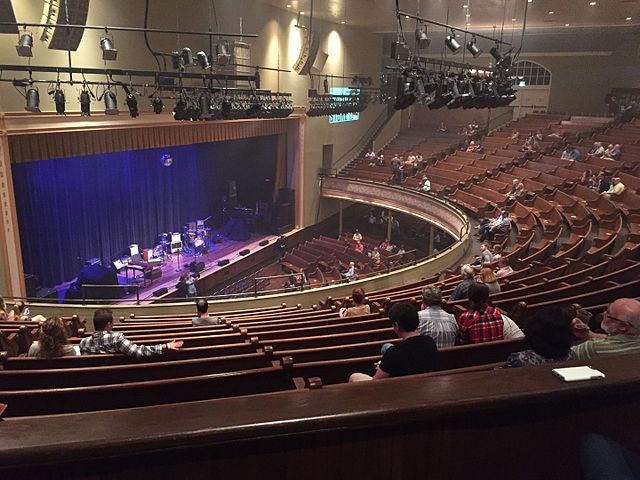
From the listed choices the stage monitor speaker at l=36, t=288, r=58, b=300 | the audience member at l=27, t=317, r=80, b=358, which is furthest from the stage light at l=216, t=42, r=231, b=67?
the audience member at l=27, t=317, r=80, b=358

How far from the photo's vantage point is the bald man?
2.55 m

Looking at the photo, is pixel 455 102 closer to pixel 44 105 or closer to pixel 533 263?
pixel 533 263

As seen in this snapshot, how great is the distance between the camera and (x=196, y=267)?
13.9 metres

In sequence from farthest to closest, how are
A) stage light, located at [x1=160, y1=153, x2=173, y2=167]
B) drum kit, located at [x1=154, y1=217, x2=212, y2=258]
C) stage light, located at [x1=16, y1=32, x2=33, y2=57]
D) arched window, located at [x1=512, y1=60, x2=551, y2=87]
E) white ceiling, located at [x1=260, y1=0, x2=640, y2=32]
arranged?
arched window, located at [x1=512, y1=60, x2=551, y2=87]
stage light, located at [x1=160, y1=153, x2=173, y2=167]
drum kit, located at [x1=154, y1=217, x2=212, y2=258]
white ceiling, located at [x1=260, y1=0, x2=640, y2=32]
stage light, located at [x1=16, y1=32, x2=33, y2=57]

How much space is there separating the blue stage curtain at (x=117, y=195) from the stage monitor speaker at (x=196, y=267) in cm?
212

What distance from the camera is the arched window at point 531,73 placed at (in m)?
23.1

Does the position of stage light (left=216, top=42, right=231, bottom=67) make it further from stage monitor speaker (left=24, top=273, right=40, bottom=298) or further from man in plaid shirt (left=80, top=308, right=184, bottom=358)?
man in plaid shirt (left=80, top=308, right=184, bottom=358)

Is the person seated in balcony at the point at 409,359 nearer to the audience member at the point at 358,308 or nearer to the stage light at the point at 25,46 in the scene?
the audience member at the point at 358,308

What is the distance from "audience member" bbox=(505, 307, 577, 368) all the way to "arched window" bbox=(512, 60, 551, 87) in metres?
23.1

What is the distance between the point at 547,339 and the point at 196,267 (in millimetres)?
12292

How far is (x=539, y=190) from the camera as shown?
13492 millimetres

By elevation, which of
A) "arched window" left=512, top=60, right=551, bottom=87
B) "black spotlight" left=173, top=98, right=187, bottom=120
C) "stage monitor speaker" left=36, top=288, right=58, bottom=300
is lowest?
"stage monitor speaker" left=36, top=288, right=58, bottom=300

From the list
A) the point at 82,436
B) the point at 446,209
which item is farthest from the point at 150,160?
the point at 82,436

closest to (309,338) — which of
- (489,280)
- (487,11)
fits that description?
(489,280)
